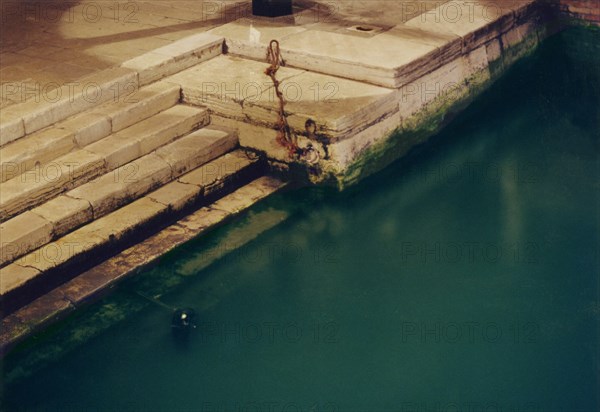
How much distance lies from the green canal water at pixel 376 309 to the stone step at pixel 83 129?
116 centimetres

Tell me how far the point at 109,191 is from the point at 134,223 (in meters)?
0.31

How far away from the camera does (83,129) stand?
6.73 m

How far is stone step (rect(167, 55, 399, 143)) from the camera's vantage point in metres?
6.86

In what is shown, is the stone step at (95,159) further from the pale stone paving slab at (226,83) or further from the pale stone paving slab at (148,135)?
the pale stone paving slab at (226,83)

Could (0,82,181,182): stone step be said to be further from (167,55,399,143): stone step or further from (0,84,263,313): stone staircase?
(167,55,399,143): stone step

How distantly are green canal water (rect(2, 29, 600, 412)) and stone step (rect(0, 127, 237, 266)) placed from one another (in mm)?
579

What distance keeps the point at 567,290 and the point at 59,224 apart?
3.46m

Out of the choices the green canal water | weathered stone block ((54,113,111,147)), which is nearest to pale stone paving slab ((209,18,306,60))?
the green canal water

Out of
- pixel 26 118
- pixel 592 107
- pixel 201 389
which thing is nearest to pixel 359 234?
pixel 201 389

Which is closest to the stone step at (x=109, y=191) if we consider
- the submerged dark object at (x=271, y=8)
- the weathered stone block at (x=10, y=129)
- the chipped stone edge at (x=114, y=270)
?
the chipped stone edge at (x=114, y=270)

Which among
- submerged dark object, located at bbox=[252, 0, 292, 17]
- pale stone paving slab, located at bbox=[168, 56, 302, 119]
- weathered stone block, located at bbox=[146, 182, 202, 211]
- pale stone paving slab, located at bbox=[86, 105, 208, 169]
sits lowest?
weathered stone block, located at bbox=[146, 182, 202, 211]

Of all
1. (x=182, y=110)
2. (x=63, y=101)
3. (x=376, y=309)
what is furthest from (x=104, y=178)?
(x=376, y=309)

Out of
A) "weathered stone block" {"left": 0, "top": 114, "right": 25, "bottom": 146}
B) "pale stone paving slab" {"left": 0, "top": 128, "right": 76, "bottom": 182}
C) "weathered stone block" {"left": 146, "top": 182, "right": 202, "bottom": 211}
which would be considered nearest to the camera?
"pale stone paving slab" {"left": 0, "top": 128, "right": 76, "bottom": 182}

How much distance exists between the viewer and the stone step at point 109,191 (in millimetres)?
5969
